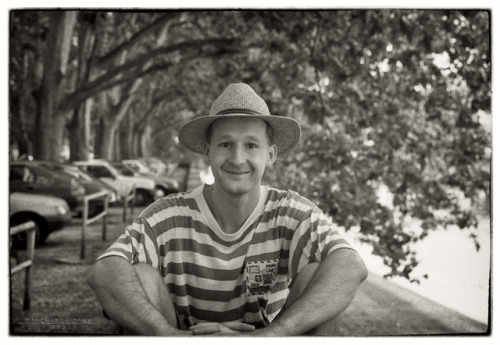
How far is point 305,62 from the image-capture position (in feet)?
13.9

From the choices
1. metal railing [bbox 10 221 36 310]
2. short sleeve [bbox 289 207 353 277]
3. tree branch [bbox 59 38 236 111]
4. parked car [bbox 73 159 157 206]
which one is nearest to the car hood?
metal railing [bbox 10 221 36 310]

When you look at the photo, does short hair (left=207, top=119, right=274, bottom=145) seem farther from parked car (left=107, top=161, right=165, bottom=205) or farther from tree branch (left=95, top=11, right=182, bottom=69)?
parked car (left=107, top=161, right=165, bottom=205)

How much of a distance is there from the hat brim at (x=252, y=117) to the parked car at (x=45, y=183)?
112 centimetres

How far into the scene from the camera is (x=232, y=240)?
225 centimetres

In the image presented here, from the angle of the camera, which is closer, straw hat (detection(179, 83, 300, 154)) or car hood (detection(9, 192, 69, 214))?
straw hat (detection(179, 83, 300, 154))

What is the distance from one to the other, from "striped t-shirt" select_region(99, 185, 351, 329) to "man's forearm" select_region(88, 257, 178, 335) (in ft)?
0.76

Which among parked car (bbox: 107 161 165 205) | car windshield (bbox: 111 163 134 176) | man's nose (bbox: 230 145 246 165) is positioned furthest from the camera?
car windshield (bbox: 111 163 134 176)

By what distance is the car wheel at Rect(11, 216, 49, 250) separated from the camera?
9.86 ft

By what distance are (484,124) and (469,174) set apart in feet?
1.48

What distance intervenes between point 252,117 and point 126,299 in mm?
948

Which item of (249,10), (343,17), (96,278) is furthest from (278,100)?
(96,278)

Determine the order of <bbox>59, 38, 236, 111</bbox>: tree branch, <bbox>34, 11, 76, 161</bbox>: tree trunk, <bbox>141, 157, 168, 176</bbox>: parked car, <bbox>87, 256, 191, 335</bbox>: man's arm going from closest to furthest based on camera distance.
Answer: <bbox>87, 256, 191, 335</bbox>: man's arm
<bbox>34, 11, 76, 161</bbox>: tree trunk
<bbox>59, 38, 236, 111</bbox>: tree branch
<bbox>141, 157, 168, 176</bbox>: parked car

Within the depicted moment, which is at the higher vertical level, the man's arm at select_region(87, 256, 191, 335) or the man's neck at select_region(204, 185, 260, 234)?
the man's neck at select_region(204, 185, 260, 234)

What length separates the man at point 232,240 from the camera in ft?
6.96
